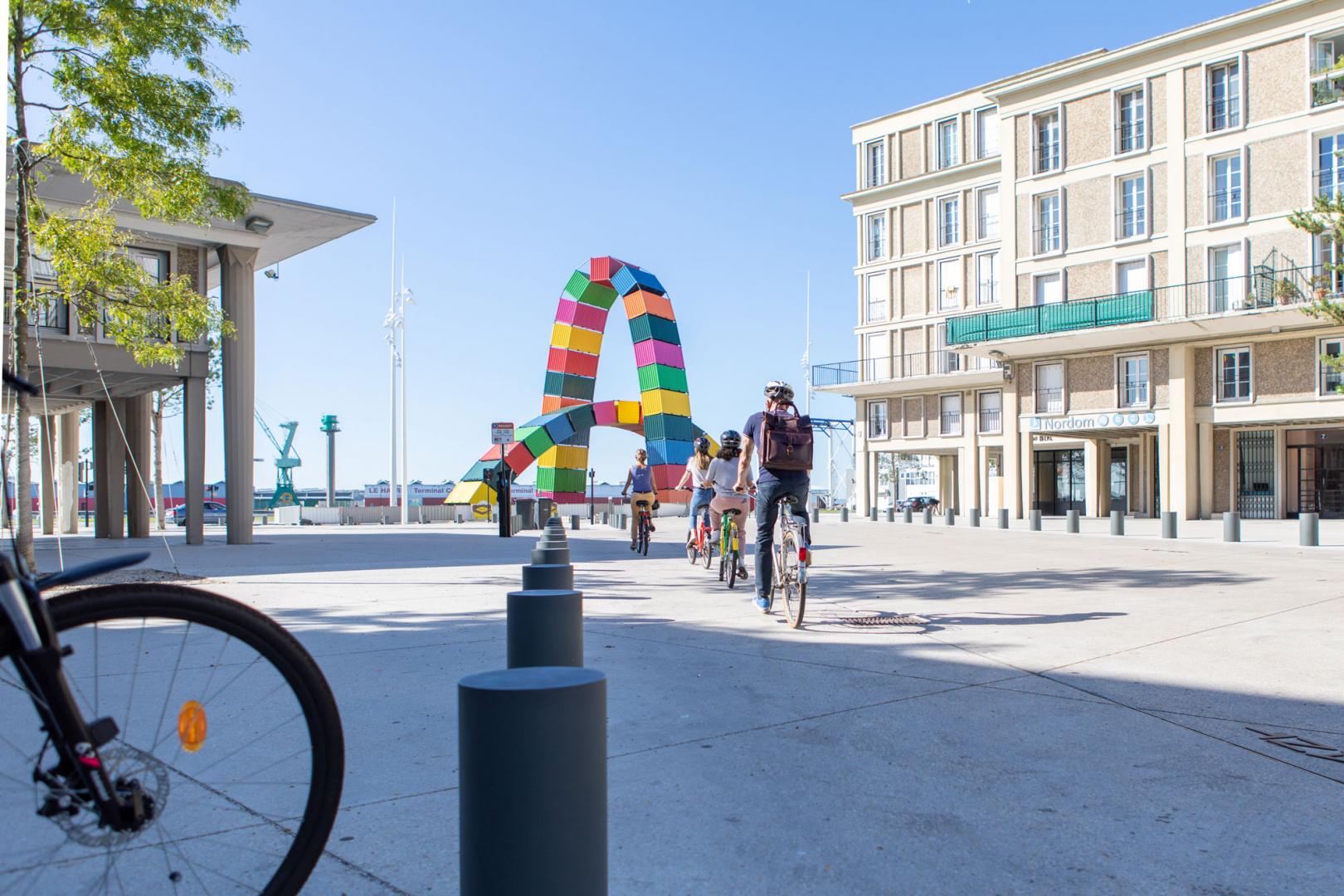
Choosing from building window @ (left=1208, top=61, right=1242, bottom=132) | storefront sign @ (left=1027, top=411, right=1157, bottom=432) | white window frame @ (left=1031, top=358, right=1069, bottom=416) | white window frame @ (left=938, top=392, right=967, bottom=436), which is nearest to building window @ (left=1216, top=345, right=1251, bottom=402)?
storefront sign @ (left=1027, top=411, right=1157, bottom=432)

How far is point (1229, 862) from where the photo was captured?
8.94 feet

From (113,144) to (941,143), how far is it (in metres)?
39.5

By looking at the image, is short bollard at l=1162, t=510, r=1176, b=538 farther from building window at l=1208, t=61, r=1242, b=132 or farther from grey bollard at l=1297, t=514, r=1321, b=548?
building window at l=1208, t=61, r=1242, b=132

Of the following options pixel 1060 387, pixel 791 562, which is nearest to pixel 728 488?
pixel 791 562

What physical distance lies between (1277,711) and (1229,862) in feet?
6.68

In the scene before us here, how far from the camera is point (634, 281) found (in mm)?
32125

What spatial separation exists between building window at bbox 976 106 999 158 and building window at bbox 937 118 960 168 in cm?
102

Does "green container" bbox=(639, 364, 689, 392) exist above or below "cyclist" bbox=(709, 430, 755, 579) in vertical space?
above

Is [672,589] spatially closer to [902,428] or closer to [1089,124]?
[1089,124]

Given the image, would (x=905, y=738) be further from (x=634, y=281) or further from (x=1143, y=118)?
(x=1143, y=118)

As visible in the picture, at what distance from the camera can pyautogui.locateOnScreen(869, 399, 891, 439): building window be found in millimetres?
45750

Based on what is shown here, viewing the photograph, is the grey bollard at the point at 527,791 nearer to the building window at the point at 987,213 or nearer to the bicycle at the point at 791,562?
the bicycle at the point at 791,562

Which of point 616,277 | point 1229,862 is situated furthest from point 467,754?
point 616,277

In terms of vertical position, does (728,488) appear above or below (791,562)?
above
